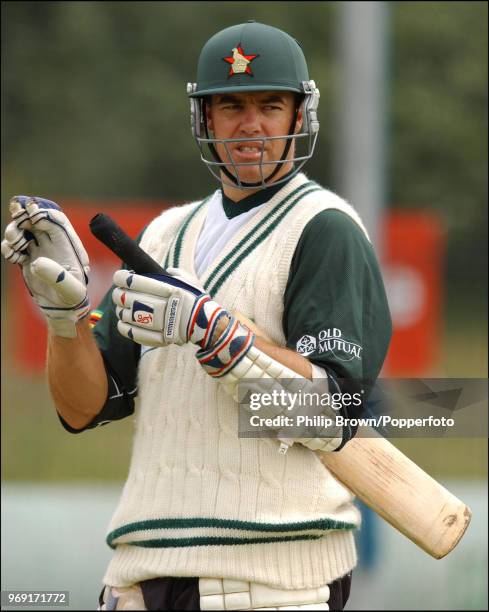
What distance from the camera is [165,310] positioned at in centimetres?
277

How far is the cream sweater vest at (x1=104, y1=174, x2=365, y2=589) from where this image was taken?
112 inches

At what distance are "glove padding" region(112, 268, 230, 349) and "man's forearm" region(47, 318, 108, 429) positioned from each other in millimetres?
244

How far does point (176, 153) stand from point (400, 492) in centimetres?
1462

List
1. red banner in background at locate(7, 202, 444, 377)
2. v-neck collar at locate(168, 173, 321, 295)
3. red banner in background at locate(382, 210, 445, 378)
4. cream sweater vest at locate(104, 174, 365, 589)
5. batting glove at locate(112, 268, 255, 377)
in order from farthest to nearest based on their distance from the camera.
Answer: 1. red banner in background at locate(382, 210, 445, 378)
2. red banner in background at locate(7, 202, 444, 377)
3. v-neck collar at locate(168, 173, 321, 295)
4. cream sweater vest at locate(104, 174, 365, 589)
5. batting glove at locate(112, 268, 255, 377)

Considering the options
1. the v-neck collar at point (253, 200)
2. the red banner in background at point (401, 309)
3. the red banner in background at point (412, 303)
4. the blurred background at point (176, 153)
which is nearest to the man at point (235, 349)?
the v-neck collar at point (253, 200)

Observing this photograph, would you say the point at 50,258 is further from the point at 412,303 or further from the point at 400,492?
the point at 412,303

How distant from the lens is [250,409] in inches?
111

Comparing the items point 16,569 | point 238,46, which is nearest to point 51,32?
point 16,569

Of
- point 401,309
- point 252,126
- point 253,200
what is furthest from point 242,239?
point 401,309

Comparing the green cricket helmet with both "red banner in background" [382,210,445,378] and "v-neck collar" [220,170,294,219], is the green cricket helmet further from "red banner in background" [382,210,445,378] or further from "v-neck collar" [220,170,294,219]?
"red banner in background" [382,210,445,378]

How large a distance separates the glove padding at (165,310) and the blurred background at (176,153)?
459 centimetres

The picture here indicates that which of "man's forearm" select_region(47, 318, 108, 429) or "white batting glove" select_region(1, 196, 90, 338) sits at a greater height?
"white batting glove" select_region(1, 196, 90, 338)

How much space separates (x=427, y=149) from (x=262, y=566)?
1572 centimetres

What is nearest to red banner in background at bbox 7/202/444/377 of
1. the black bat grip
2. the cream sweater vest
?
the cream sweater vest
